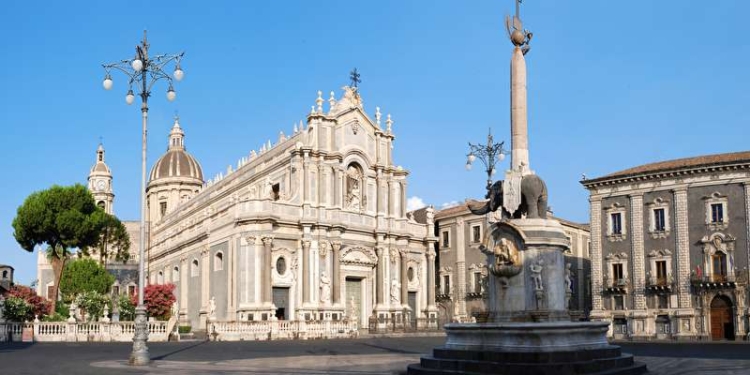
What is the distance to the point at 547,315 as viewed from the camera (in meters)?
17.4

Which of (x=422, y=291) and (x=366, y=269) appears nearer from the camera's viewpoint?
(x=366, y=269)

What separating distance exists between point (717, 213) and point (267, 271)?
91.4 ft

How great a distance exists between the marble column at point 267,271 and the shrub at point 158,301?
10473 mm

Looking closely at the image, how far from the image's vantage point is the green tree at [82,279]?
70.8 m

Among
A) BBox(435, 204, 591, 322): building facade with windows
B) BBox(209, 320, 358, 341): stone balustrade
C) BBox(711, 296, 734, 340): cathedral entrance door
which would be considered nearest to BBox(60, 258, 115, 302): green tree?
BBox(209, 320, 358, 341): stone balustrade

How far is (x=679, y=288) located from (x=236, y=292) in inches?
1085

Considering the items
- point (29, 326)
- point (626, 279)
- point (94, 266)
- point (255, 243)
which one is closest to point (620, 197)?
point (626, 279)

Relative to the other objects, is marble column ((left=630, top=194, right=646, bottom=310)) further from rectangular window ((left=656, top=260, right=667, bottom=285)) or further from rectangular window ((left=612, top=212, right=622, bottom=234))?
rectangular window ((left=612, top=212, right=622, bottom=234))

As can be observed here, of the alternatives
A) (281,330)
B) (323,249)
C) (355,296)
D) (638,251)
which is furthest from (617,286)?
(281,330)

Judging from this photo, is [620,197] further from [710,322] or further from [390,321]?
[390,321]

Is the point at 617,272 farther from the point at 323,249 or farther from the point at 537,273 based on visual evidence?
the point at 537,273

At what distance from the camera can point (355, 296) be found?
56.4m

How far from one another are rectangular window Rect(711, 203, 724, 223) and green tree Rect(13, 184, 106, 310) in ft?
141

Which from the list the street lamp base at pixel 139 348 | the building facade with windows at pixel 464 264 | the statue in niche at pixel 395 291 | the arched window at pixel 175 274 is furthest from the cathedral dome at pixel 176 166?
the street lamp base at pixel 139 348
